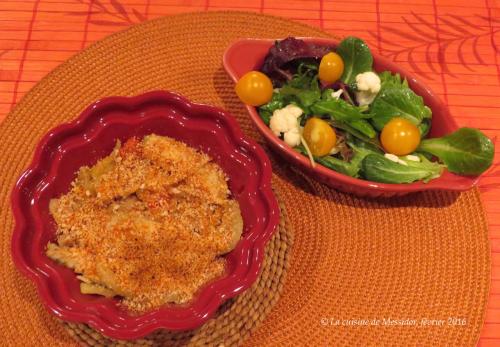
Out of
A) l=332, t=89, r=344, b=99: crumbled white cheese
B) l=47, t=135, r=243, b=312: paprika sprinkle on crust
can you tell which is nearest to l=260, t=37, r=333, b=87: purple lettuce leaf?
l=332, t=89, r=344, b=99: crumbled white cheese

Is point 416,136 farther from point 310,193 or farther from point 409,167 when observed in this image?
point 310,193

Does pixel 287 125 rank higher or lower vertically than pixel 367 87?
lower

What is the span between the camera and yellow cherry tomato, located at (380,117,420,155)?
1.33 metres

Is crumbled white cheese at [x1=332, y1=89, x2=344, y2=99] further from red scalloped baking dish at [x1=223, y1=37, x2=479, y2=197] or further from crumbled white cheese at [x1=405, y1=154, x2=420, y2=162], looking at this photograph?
crumbled white cheese at [x1=405, y1=154, x2=420, y2=162]

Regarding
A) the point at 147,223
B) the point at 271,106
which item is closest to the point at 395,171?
the point at 271,106

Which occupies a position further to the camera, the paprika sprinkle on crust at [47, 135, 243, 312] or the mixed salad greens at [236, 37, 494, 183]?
the mixed salad greens at [236, 37, 494, 183]

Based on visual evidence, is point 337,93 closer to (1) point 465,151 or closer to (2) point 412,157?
(2) point 412,157

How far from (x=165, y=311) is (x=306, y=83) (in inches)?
29.8

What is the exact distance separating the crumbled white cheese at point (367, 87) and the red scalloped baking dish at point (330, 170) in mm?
111

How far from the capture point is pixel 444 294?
131 centimetres

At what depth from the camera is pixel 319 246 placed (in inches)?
54.1

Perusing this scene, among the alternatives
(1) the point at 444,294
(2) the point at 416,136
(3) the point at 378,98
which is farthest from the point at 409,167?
(1) the point at 444,294

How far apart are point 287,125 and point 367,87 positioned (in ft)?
0.85

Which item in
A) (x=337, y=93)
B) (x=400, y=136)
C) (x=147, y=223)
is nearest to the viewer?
(x=147, y=223)
